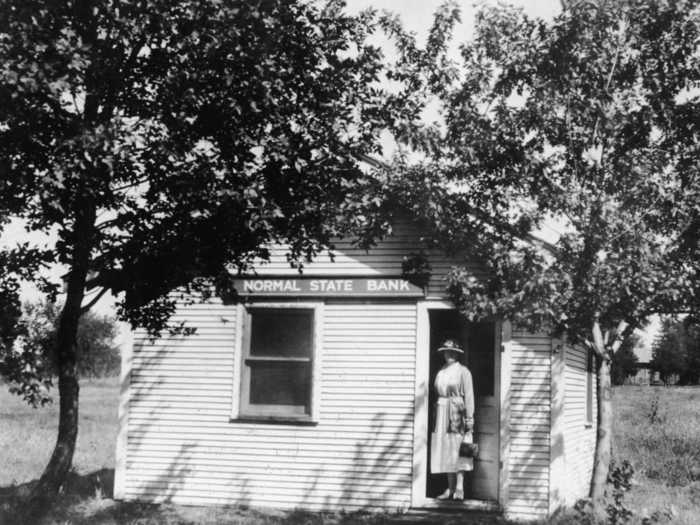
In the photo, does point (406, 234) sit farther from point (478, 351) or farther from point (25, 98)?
point (25, 98)

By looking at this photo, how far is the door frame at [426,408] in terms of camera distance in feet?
33.9

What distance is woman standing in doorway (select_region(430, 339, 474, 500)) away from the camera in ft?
35.4

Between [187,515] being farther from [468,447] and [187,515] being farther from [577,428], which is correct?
[577,428]

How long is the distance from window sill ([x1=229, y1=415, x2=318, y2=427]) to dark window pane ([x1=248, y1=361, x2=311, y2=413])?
0.27m

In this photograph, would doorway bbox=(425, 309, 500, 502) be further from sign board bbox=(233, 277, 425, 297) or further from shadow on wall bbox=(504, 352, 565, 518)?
sign board bbox=(233, 277, 425, 297)

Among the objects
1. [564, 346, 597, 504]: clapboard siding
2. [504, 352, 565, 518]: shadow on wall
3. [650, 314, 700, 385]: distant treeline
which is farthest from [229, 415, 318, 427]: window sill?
[650, 314, 700, 385]: distant treeline

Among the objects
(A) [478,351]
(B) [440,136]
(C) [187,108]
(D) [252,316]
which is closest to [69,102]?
(C) [187,108]

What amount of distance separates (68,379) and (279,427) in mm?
3752

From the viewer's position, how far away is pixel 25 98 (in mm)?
6781

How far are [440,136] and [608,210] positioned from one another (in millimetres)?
2154

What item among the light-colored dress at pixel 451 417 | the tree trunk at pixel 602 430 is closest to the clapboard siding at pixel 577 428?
the light-colored dress at pixel 451 417

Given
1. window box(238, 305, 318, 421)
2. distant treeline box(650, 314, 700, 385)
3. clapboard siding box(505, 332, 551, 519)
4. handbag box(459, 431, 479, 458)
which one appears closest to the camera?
clapboard siding box(505, 332, 551, 519)

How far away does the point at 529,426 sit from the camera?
10.3 meters

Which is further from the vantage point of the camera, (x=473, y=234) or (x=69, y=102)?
(x=473, y=234)
